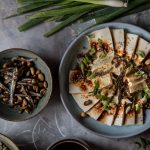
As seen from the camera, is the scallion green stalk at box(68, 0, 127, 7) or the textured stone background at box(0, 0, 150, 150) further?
the textured stone background at box(0, 0, 150, 150)

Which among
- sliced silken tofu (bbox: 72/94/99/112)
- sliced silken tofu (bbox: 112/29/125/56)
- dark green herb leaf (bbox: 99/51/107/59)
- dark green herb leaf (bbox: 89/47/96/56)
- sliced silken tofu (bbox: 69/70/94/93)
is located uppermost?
sliced silken tofu (bbox: 112/29/125/56)

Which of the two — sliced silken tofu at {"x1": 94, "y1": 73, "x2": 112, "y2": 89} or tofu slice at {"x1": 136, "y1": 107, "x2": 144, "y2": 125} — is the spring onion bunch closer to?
sliced silken tofu at {"x1": 94, "y1": 73, "x2": 112, "y2": 89}

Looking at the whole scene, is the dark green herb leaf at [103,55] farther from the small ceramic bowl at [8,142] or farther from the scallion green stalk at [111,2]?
the small ceramic bowl at [8,142]

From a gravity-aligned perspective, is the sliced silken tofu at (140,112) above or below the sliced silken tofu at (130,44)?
below

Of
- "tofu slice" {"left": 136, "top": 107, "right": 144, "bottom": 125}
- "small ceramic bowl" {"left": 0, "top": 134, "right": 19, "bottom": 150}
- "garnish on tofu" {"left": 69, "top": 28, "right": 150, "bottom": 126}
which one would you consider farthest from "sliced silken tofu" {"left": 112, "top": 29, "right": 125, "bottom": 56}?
"small ceramic bowl" {"left": 0, "top": 134, "right": 19, "bottom": 150}

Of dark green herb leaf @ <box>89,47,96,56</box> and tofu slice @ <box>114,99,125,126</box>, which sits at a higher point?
dark green herb leaf @ <box>89,47,96,56</box>

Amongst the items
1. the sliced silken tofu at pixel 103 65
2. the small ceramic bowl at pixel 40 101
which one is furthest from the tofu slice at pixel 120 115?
the small ceramic bowl at pixel 40 101

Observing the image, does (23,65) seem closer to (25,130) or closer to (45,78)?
(45,78)
